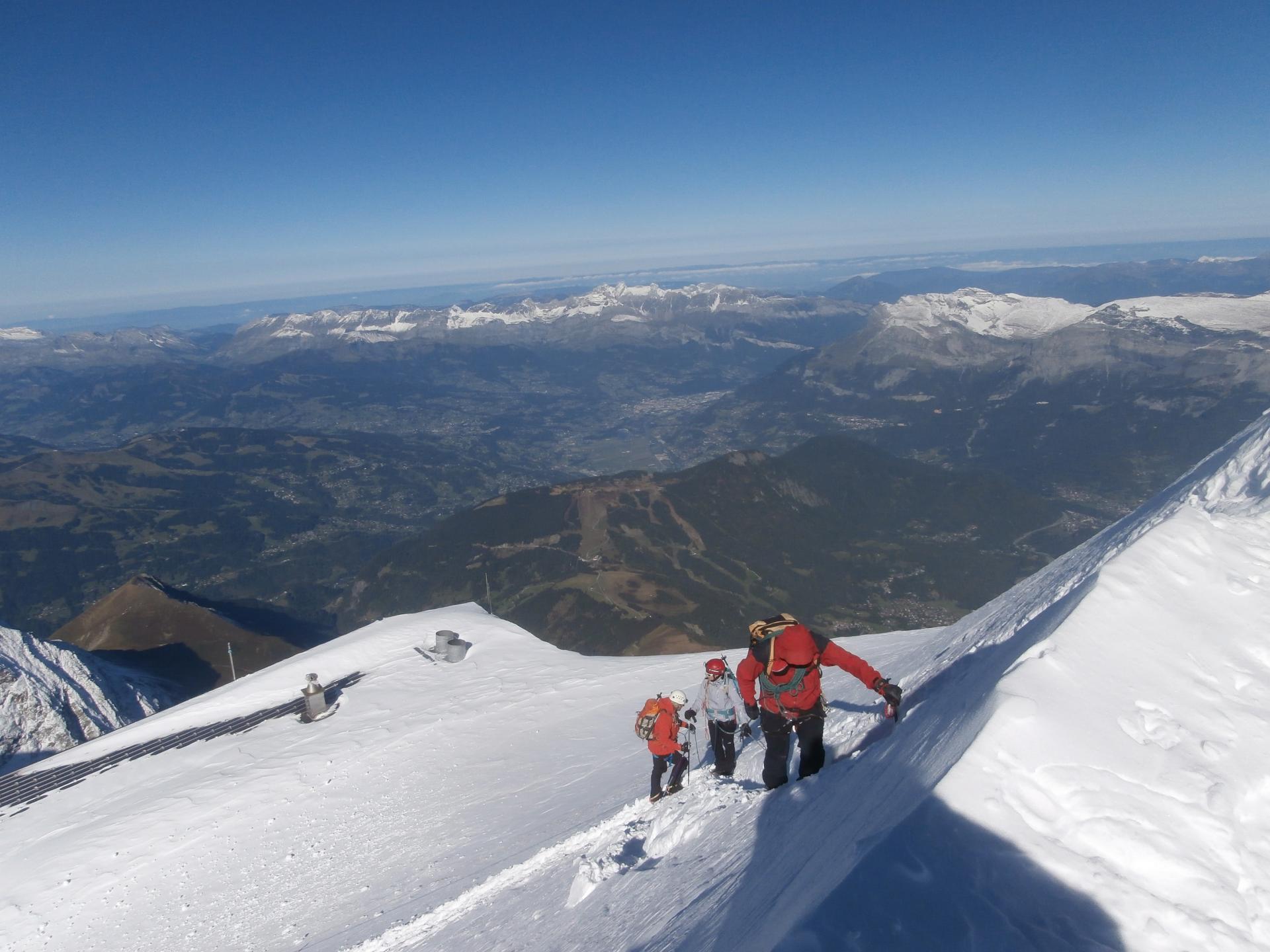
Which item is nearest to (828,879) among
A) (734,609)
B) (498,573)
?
(734,609)

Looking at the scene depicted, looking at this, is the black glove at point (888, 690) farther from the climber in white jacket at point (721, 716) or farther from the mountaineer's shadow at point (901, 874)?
the climber in white jacket at point (721, 716)

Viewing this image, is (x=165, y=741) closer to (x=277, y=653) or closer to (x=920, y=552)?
(x=277, y=653)

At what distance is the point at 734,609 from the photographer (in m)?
128

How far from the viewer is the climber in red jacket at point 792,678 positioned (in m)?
10.7

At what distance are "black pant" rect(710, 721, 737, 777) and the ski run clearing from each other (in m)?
0.46

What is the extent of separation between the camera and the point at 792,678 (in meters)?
10.7

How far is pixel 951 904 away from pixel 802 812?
4291 millimetres

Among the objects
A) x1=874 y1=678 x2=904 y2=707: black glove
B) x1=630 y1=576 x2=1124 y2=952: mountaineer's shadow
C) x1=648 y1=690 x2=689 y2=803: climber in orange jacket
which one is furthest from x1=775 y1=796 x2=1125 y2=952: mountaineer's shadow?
x1=648 y1=690 x2=689 y2=803: climber in orange jacket

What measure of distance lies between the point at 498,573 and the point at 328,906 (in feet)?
489

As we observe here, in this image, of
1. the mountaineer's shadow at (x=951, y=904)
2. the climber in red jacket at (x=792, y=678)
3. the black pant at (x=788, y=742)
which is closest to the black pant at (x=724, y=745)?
the black pant at (x=788, y=742)

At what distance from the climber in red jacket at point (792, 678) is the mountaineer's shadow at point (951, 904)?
3.77 meters

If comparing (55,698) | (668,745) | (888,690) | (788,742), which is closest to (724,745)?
(668,745)

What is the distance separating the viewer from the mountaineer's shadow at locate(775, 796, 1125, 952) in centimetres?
580

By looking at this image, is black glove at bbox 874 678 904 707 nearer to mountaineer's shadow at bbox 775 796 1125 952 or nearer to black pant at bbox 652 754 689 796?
mountaineer's shadow at bbox 775 796 1125 952
